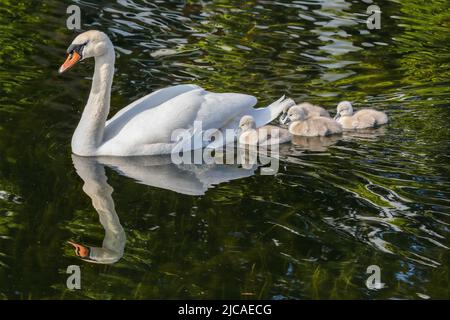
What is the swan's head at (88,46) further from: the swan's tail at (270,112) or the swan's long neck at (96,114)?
the swan's tail at (270,112)

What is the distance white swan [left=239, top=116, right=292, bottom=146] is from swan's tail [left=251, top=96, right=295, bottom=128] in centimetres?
A: 26

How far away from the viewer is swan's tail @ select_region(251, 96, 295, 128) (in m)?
11.0

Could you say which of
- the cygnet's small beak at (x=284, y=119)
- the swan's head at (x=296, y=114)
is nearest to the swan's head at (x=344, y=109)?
the swan's head at (x=296, y=114)

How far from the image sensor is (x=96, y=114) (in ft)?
33.6

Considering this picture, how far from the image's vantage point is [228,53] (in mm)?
13461

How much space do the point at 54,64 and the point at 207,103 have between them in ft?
9.66

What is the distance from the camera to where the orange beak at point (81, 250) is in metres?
7.74

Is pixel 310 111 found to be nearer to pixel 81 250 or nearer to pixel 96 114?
pixel 96 114

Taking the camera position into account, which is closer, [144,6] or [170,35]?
[170,35]

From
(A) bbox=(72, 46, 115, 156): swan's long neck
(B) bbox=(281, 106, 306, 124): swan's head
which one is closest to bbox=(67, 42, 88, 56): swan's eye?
(A) bbox=(72, 46, 115, 156): swan's long neck

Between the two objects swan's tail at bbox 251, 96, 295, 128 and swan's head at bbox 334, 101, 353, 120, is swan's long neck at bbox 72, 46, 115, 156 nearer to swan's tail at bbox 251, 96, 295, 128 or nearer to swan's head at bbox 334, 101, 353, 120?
swan's tail at bbox 251, 96, 295, 128

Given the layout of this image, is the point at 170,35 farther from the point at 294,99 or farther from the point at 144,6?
the point at 294,99

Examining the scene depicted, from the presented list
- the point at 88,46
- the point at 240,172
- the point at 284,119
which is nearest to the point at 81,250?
the point at 240,172

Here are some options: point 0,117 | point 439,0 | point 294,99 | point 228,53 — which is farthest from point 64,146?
point 439,0
